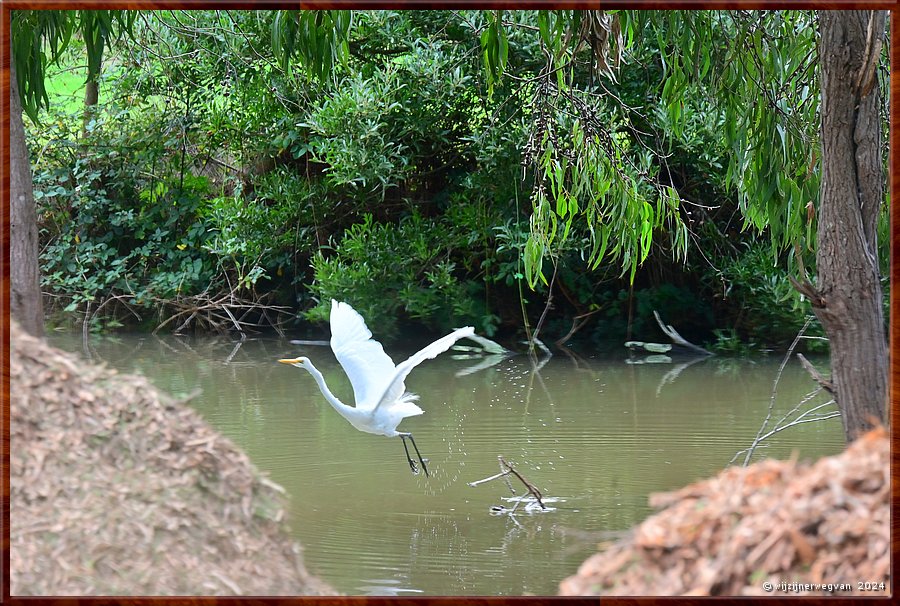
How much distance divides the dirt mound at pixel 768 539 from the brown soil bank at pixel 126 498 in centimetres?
77

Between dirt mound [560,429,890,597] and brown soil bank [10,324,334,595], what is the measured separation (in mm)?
768

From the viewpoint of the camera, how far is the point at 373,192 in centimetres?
973

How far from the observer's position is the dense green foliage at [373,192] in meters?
8.71

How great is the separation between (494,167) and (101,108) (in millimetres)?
4545

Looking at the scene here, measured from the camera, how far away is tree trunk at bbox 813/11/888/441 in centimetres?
288

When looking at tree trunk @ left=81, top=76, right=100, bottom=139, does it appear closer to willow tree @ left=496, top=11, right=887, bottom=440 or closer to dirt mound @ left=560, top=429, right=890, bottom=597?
willow tree @ left=496, top=11, right=887, bottom=440

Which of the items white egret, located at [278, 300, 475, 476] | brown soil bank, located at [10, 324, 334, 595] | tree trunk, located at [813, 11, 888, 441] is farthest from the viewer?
white egret, located at [278, 300, 475, 476]

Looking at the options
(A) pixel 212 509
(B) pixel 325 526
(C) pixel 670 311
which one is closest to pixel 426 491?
(B) pixel 325 526

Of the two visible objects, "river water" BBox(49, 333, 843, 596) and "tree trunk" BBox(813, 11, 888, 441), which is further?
"river water" BBox(49, 333, 843, 596)

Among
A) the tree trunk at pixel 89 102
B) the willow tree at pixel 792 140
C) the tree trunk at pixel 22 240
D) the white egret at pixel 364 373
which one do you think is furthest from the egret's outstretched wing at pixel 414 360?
the tree trunk at pixel 89 102

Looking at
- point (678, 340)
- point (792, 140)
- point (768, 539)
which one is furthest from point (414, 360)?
point (678, 340)

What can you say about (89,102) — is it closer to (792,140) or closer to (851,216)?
(792,140)

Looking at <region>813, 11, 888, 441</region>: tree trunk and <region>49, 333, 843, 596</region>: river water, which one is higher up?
<region>813, 11, 888, 441</region>: tree trunk

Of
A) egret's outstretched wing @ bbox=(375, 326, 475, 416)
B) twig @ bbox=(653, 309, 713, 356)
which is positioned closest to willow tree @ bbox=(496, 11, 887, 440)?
egret's outstretched wing @ bbox=(375, 326, 475, 416)
